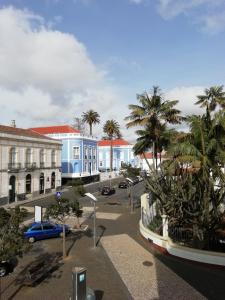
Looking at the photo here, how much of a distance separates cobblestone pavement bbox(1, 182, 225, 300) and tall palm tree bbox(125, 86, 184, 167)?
35.1 feet

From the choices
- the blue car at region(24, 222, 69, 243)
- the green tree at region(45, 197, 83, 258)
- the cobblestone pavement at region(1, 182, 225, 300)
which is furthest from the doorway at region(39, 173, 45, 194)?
the green tree at region(45, 197, 83, 258)

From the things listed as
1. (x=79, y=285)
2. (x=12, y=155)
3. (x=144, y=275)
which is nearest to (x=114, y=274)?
(x=144, y=275)

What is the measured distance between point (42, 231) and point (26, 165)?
23.5m

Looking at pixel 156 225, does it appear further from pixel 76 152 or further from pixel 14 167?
pixel 76 152

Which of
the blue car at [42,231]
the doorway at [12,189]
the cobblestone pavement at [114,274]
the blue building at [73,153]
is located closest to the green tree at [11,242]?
the cobblestone pavement at [114,274]

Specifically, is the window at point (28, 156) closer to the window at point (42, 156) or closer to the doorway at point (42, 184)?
the window at point (42, 156)

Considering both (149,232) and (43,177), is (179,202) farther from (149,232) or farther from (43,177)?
(43,177)

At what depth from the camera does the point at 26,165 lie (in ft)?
143

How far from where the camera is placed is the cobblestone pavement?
13.1 meters

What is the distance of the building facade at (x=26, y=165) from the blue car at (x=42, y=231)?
17974 millimetres

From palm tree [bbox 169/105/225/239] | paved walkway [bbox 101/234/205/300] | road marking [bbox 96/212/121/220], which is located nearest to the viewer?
paved walkway [bbox 101/234/205/300]

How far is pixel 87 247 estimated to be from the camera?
65.4 feet

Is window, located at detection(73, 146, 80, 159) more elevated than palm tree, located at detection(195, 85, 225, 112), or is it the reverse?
palm tree, located at detection(195, 85, 225, 112)

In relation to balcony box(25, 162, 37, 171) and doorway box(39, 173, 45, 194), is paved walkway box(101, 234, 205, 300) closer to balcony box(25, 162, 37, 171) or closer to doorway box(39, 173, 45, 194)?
balcony box(25, 162, 37, 171)
